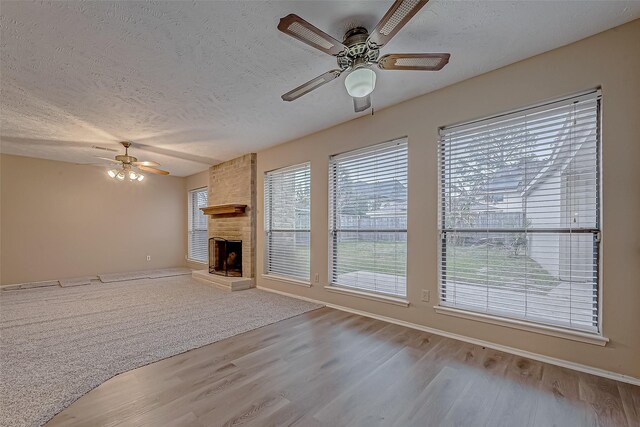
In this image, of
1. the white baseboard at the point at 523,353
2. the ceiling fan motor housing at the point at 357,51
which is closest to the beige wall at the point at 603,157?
the white baseboard at the point at 523,353

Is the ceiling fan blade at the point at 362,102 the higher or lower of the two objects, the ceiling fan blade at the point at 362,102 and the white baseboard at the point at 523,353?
the higher

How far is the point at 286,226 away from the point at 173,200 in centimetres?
430

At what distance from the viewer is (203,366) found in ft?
7.46

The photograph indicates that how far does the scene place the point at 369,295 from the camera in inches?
137

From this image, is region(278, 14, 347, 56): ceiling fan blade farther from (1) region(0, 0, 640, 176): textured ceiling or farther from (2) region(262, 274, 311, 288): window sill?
(2) region(262, 274, 311, 288): window sill

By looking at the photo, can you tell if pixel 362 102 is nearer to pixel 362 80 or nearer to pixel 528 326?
pixel 362 80

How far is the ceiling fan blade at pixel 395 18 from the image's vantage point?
1398mm

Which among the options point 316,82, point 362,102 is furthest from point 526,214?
A: point 316,82

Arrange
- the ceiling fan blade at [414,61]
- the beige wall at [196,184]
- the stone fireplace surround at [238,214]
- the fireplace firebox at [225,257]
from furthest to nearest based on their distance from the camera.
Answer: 1. the beige wall at [196,184]
2. the fireplace firebox at [225,257]
3. the stone fireplace surround at [238,214]
4. the ceiling fan blade at [414,61]

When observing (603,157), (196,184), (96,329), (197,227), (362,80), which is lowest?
(96,329)

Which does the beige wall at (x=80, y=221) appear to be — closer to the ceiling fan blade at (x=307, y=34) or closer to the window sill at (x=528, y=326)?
the ceiling fan blade at (x=307, y=34)

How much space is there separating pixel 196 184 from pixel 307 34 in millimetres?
6486

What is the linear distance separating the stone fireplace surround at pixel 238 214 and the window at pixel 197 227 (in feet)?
3.50

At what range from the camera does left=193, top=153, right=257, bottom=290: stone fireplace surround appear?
5227 mm
